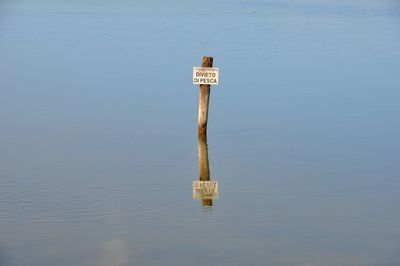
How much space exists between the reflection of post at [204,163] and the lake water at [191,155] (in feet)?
0.39

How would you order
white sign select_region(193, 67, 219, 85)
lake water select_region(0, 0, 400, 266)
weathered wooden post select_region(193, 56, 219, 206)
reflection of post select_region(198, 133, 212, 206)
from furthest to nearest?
white sign select_region(193, 67, 219, 85) < weathered wooden post select_region(193, 56, 219, 206) < reflection of post select_region(198, 133, 212, 206) < lake water select_region(0, 0, 400, 266)

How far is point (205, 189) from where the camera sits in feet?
46.4

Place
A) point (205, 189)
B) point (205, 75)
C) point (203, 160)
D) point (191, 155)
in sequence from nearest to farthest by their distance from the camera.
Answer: point (205, 189)
point (203, 160)
point (191, 155)
point (205, 75)

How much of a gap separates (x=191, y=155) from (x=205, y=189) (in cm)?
252

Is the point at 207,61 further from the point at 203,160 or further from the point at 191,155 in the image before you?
the point at 203,160

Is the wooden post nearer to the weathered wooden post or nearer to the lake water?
the weathered wooden post

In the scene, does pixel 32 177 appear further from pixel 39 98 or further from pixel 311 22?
pixel 311 22

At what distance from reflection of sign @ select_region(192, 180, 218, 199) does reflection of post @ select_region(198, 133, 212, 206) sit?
0.20 meters

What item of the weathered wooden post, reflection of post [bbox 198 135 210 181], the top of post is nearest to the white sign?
the weathered wooden post

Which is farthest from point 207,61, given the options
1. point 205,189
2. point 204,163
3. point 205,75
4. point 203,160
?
point 205,189

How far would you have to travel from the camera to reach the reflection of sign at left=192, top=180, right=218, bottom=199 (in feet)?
45.1

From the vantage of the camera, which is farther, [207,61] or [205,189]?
[207,61]

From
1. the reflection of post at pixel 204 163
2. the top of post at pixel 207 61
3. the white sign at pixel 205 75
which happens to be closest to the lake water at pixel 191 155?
the reflection of post at pixel 204 163

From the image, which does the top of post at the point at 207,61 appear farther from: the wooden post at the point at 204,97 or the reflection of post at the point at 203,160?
the reflection of post at the point at 203,160
